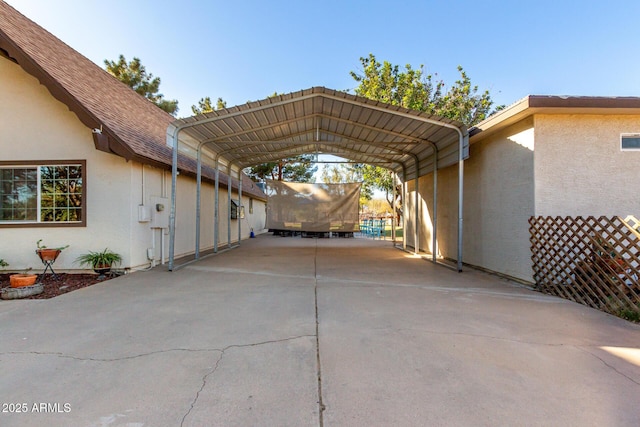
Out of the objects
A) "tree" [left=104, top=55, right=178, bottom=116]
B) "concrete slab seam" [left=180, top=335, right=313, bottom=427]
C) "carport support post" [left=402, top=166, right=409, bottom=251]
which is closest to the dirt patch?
"concrete slab seam" [left=180, top=335, right=313, bottom=427]

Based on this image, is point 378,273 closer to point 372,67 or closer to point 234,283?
point 234,283

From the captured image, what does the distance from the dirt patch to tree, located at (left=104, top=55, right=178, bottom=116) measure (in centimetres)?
1693

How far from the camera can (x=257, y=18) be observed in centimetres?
1076

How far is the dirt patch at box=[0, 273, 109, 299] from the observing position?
4915 mm

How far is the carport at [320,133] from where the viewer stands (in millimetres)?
6285

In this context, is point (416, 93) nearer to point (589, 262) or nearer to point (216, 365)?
point (589, 262)

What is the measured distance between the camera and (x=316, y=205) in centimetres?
1555

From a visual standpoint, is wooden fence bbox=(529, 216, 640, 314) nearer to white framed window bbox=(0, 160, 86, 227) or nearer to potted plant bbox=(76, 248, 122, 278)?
potted plant bbox=(76, 248, 122, 278)

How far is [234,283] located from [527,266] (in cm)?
522

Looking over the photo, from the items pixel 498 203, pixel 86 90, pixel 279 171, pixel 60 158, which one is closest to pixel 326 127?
pixel 498 203

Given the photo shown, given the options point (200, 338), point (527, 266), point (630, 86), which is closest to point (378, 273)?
point (527, 266)

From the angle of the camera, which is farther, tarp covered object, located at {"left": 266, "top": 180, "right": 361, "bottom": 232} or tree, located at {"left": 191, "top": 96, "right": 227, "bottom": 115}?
tree, located at {"left": 191, "top": 96, "right": 227, "bottom": 115}

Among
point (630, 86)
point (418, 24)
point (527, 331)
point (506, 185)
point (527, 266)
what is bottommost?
point (527, 331)

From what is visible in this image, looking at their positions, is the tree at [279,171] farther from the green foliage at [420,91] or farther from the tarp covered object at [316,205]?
the green foliage at [420,91]
